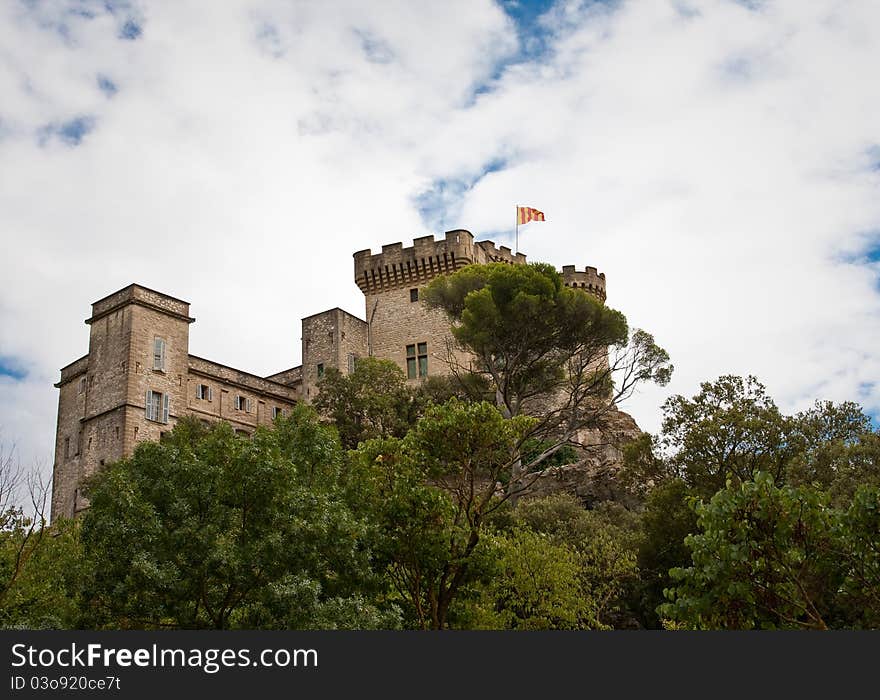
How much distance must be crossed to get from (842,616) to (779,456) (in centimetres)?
532

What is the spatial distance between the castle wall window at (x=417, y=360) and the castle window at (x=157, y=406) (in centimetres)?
1254

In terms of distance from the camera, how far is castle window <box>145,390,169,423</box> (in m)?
40.0

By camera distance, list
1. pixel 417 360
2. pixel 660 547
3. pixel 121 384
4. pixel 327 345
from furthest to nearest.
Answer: pixel 417 360 → pixel 327 345 → pixel 121 384 → pixel 660 547

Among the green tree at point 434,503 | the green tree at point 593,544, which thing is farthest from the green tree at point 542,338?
the green tree at point 434,503

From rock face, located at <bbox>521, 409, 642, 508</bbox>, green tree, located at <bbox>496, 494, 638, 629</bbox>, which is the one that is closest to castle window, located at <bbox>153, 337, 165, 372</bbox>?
rock face, located at <bbox>521, 409, 642, 508</bbox>

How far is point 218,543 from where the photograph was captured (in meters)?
14.4

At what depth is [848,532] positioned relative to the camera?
40.1 feet

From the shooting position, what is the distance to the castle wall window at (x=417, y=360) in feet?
159

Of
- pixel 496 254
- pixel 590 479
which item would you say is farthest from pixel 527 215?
pixel 590 479

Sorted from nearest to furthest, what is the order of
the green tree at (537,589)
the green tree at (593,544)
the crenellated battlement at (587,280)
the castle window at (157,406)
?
the green tree at (537,589), the green tree at (593,544), the castle window at (157,406), the crenellated battlement at (587,280)

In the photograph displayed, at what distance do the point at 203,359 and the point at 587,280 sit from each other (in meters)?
20.9

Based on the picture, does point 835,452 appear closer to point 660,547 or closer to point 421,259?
point 660,547

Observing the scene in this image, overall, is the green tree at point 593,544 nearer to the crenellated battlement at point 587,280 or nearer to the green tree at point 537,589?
the green tree at point 537,589

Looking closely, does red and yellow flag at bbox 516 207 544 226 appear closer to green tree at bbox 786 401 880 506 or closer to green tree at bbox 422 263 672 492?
green tree at bbox 422 263 672 492
